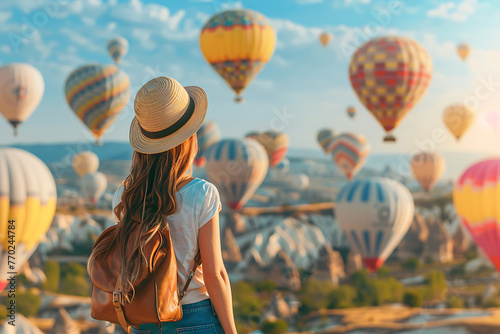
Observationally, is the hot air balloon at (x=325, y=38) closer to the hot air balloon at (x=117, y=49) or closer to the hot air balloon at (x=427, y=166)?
the hot air balloon at (x=427, y=166)

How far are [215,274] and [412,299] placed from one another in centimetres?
2248

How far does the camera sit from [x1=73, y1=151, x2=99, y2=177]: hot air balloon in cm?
3662

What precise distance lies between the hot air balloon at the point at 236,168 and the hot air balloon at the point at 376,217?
4534 mm

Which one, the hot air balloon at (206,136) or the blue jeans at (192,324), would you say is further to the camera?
the hot air balloon at (206,136)

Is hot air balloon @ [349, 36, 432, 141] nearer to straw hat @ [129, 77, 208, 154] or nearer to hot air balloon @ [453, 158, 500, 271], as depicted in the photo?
hot air balloon @ [453, 158, 500, 271]

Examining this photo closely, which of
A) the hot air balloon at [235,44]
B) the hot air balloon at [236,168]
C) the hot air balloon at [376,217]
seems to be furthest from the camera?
the hot air balloon at [236,168]

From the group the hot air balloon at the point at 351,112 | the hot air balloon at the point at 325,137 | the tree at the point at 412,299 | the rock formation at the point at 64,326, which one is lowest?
the tree at the point at 412,299

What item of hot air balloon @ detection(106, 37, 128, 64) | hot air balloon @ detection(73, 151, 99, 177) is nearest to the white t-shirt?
hot air balloon @ detection(106, 37, 128, 64)

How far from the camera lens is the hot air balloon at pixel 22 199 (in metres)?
8.33

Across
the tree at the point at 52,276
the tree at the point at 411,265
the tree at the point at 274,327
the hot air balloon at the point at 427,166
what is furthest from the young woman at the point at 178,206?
the hot air balloon at the point at 427,166

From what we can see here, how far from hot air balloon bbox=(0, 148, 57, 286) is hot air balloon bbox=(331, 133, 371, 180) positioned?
23.9 meters

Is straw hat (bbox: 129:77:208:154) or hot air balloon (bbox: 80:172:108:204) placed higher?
straw hat (bbox: 129:77:208:154)

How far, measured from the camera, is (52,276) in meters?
26.3

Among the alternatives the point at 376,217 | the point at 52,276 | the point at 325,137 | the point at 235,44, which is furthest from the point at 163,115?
the point at 325,137
